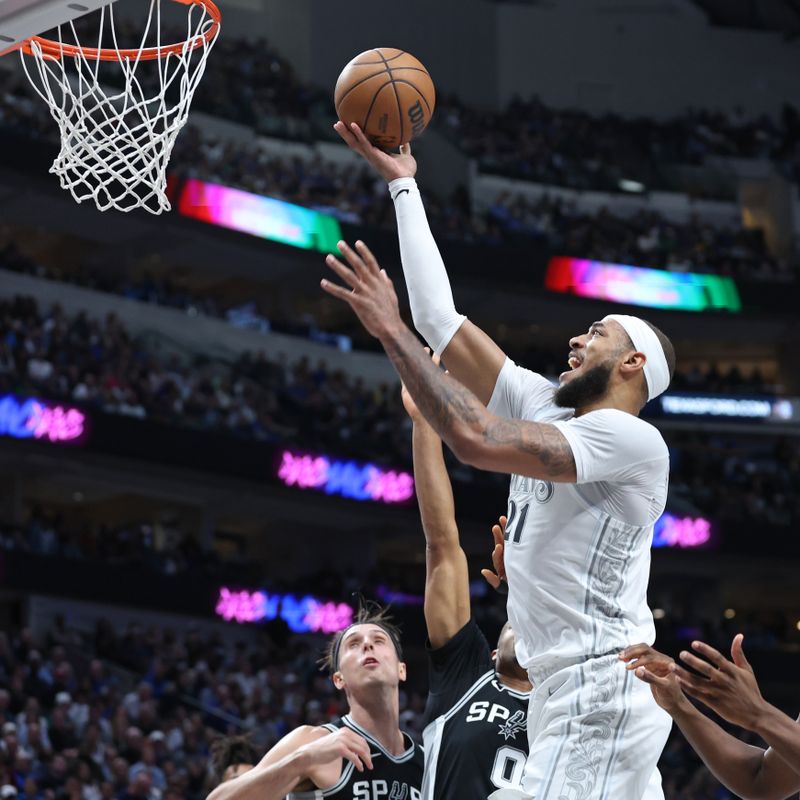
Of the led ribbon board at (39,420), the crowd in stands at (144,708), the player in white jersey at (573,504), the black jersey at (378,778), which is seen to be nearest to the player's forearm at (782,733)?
the player in white jersey at (573,504)

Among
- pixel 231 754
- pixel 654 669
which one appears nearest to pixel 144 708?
pixel 231 754

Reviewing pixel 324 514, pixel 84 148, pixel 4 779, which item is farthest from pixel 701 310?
pixel 84 148

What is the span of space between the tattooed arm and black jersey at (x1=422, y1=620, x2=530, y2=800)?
5.07 feet

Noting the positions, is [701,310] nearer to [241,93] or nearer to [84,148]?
[241,93]

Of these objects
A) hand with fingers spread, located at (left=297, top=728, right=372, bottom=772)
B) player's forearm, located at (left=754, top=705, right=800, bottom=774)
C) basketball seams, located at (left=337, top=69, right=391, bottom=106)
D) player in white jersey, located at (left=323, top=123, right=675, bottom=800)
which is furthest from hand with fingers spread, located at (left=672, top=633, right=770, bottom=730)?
basketball seams, located at (left=337, top=69, right=391, bottom=106)

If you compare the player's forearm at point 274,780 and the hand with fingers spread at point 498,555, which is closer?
the hand with fingers spread at point 498,555

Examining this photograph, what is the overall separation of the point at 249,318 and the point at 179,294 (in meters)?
1.47

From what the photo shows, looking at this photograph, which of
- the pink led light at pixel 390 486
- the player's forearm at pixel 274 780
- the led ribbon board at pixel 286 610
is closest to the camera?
the player's forearm at pixel 274 780

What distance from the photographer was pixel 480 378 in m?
4.14

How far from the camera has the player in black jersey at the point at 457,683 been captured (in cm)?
477

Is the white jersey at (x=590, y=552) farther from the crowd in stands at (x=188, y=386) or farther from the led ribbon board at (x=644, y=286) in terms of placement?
the led ribbon board at (x=644, y=286)

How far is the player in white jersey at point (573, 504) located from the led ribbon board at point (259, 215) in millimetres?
21217

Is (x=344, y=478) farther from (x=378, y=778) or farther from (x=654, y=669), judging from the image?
(x=654, y=669)

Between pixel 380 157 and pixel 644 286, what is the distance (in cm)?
2676
